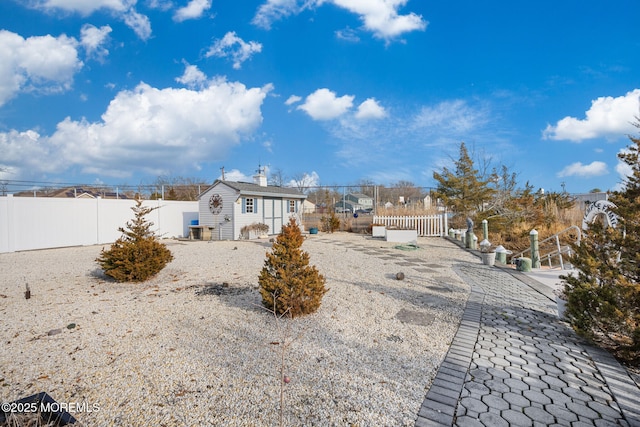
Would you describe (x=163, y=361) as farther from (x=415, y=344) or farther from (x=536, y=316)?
(x=536, y=316)

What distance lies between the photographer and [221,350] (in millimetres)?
3000

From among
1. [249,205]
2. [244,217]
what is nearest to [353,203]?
[249,205]

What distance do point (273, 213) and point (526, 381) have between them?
1411cm

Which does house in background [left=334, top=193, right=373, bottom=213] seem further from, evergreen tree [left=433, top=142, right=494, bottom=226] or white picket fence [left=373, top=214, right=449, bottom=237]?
evergreen tree [left=433, top=142, right=494, bottom=226]

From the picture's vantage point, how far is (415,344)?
10.3ft

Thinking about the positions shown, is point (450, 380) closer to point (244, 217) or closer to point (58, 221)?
point (244, 217)

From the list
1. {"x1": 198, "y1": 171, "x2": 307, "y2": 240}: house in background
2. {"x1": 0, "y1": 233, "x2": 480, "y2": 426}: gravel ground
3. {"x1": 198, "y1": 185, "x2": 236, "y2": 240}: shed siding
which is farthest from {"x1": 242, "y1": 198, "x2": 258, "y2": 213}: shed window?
{"x1": 0, "y1": 233, "x2": 480, "y2": 426}: gravel ground

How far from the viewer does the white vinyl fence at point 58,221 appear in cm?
1022

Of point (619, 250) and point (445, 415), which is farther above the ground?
point (619, 250)

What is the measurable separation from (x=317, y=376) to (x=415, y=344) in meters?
1.17

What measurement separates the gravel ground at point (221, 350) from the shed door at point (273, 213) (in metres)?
9.58

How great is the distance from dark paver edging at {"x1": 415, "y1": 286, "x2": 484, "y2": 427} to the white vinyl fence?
878cm

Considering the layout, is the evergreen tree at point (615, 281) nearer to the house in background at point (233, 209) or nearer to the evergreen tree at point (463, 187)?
the house in background at point (233, 209)

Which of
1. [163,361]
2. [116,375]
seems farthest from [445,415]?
[116,375]
